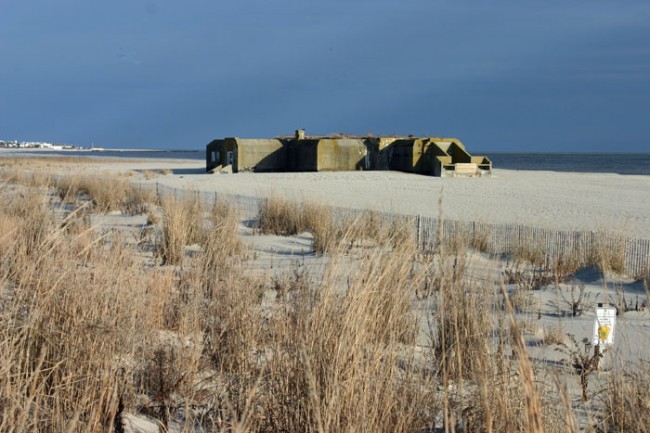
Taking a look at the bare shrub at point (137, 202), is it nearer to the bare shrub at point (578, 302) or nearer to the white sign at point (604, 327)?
the bare shrub at point (578, 302)

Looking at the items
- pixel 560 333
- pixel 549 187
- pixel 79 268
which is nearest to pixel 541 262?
pixel 560 333

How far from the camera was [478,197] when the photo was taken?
71.2 ft

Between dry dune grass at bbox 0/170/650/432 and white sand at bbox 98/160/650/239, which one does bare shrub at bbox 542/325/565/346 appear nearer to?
dry dune grass at bbox 0/170/650/432

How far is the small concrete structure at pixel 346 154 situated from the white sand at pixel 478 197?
2378 mm

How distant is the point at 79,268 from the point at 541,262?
620 centimetres

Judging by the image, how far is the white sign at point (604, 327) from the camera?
4342 millimetres

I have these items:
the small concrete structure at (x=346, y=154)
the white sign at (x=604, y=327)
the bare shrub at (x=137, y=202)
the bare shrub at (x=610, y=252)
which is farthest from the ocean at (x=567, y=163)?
the white sign at (x=604, y=327)

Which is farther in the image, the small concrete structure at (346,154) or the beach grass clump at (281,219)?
the small concrete structure at (346,154)

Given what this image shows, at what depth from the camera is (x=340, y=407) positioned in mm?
2746

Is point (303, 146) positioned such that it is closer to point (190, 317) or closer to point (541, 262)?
point (541, 262)

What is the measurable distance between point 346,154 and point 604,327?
3214 cm

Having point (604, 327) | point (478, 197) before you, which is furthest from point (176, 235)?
point (478, 197)

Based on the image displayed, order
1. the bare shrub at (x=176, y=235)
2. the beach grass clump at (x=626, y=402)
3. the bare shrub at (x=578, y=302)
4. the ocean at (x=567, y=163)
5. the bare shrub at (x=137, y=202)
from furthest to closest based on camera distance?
the ocean at (x=567, y=163)
the bare shrub at (x=137, y=202)
the bare shrub at (x=176, y=235)
the bare shrub at (x=578, y=302)
the beach grass clump at (x=626, y=402)

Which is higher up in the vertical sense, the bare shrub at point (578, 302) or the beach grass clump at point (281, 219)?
the beach grass clump at point (281, 219)
